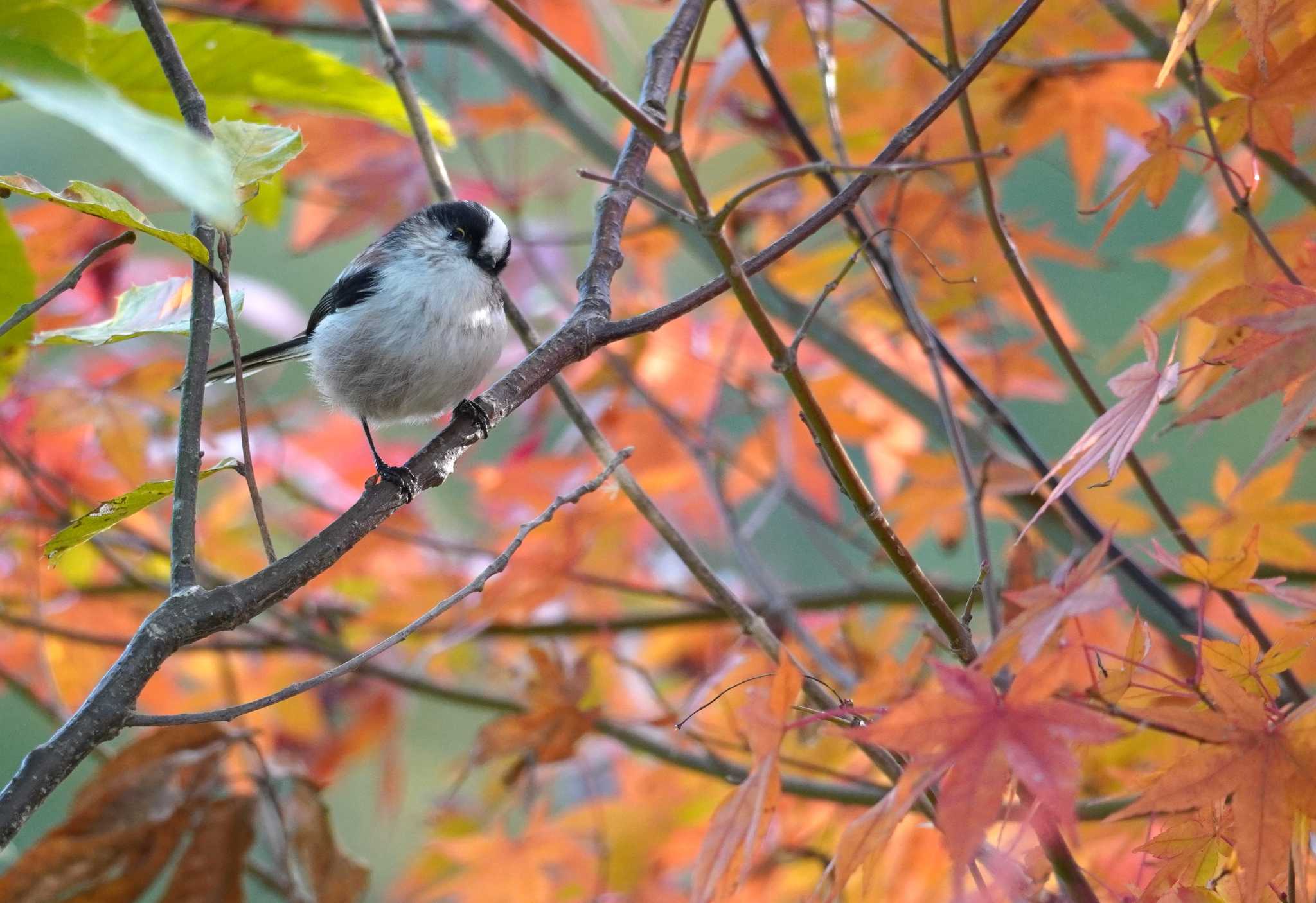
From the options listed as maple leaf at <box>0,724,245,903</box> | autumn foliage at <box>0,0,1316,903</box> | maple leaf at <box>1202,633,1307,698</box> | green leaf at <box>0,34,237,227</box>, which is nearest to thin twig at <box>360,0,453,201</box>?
autumn foliage at <box>0,0,1316,903</box>

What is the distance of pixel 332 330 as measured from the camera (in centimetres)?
172

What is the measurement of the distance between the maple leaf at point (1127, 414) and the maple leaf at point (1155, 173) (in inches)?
7.2

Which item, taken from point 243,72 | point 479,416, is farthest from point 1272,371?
point 243,72

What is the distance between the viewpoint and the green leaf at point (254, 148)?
76cm

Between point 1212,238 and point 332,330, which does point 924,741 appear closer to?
point 1212,238

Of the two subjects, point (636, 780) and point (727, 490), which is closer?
point (636, 780)

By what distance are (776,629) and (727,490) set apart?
1.59 ft

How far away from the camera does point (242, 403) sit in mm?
789

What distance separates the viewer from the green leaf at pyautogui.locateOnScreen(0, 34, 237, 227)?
0.43 m

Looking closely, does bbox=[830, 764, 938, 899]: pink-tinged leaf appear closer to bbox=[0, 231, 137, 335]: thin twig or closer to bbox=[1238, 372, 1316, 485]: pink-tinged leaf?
bbox=[1238, 372, 1316, 485]: pink-tinged leaf

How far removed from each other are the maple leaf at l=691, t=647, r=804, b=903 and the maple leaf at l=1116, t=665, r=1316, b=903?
20 cm

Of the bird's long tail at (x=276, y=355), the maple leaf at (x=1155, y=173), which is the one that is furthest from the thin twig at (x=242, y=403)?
the bird's long tail at (x=276, y=355)

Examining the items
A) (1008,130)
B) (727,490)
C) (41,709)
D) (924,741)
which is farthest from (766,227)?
(924,741)

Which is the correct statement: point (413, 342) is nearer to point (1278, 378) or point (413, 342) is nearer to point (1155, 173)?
point (1155, 173)
